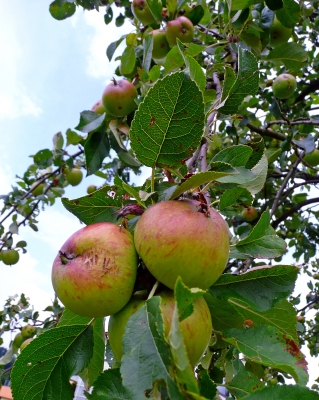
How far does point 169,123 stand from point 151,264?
233mm

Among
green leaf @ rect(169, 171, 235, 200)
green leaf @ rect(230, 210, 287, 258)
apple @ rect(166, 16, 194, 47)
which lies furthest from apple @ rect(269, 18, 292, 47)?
green leaf @ rect(169, 171, 235, 200)

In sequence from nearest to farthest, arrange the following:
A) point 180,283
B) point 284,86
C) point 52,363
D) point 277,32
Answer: point 180,283 < point 52,363 < point 277,32 < point 284,86

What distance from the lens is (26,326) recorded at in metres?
2.76

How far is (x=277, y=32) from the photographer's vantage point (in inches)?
81.2

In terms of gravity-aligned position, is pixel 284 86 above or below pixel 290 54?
above

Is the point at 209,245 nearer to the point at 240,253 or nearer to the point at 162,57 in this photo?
the point at 240,253

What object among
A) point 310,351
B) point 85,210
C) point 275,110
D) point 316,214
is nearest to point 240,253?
point 85,210

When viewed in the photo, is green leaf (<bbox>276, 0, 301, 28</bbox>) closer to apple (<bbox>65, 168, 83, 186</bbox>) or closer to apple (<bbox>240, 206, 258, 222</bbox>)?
apple (<bbox>240, 206, 258, 222</bbox>)

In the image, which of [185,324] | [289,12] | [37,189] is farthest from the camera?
[37,189]

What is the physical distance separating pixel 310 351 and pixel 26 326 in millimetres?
2773

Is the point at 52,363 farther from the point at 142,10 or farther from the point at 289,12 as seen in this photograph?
the point at 142,10

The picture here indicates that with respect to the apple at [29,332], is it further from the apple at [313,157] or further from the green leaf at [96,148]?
the apple at [313,157]

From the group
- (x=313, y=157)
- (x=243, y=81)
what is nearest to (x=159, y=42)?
(x=243, y=81)

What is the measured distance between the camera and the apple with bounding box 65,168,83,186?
3035mm
